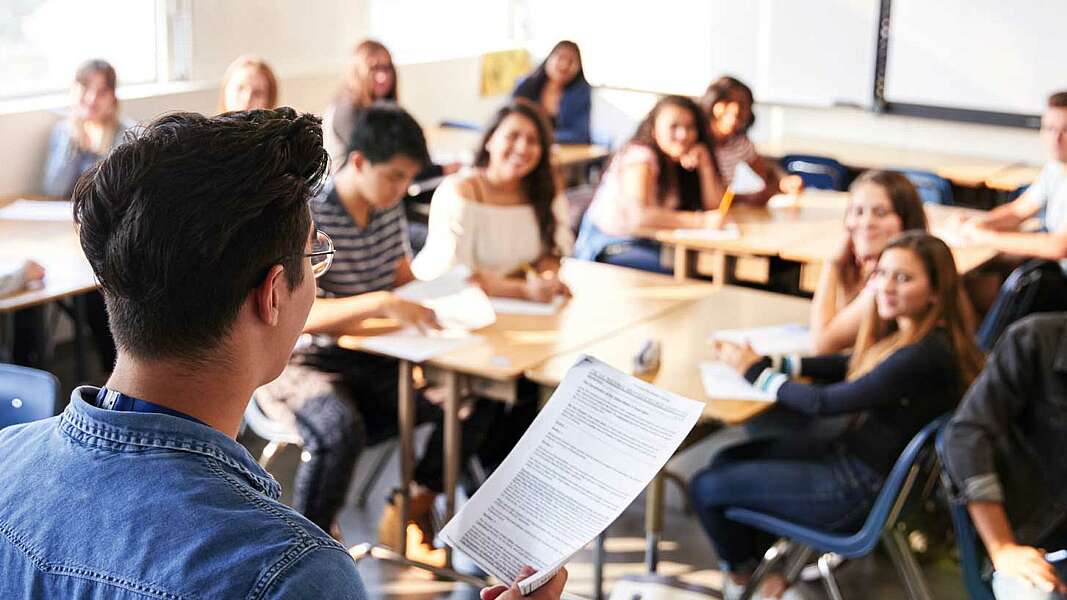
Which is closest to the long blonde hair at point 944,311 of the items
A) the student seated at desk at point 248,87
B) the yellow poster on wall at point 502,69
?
the student seated at desk at point 248,87

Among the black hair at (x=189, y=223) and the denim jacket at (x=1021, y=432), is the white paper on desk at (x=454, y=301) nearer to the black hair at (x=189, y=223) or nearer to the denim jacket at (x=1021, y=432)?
the denim jacket at (x=1021, y=432)

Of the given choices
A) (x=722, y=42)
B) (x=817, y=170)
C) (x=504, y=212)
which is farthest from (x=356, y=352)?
(x=722, y=42)

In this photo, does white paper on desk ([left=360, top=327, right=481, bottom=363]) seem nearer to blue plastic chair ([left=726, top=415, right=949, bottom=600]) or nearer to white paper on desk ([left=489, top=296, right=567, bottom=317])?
white paper on desk ([left=489, top=296, right=567, bottom=317])

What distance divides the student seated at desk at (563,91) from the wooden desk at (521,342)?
3.36m

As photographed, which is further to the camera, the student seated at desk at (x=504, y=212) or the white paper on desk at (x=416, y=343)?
the student seated at desk at (x=504, y=212)

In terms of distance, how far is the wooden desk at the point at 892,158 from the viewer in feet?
22.6

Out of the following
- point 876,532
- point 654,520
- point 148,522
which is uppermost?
point 148,522

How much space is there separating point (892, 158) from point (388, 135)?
4.42m

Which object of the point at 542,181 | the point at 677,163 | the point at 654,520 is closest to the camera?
the point at 654,520

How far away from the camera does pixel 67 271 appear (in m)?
4.25

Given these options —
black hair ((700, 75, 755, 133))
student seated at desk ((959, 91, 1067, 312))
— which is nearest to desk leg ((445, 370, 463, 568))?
student seated at desk ((959, 91, 1067, 312))

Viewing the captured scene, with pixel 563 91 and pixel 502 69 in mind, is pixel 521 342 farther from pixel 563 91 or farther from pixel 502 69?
pixel 502 69

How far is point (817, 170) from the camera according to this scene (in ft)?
21.5

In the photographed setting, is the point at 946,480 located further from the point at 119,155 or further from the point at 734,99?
the point at 734,99
